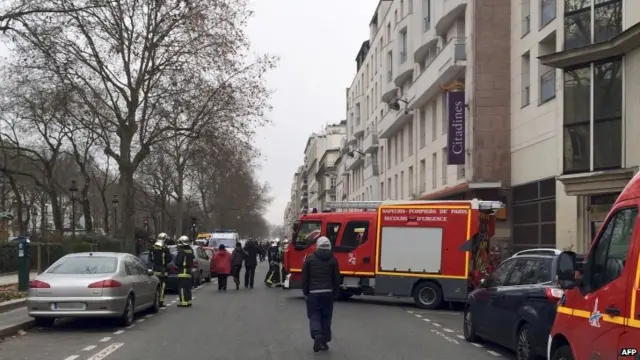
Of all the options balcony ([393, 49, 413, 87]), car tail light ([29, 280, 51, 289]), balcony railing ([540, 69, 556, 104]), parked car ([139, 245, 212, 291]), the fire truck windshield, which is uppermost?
balcony ([393, 49, 413, 87])

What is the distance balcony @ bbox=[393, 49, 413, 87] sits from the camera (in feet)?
142

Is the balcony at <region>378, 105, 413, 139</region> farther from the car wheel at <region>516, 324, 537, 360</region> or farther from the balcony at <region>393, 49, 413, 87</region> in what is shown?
the car wheel at <region>516, 324, 537, 360</region>

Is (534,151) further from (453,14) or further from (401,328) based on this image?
(401,328)

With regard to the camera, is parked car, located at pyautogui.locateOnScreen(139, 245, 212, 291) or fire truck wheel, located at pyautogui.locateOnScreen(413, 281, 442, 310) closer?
fire truck wheel, located at pyautogui.locateOnScreen(413, 281, 442, 310)

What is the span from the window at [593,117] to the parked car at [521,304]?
31.8 feet

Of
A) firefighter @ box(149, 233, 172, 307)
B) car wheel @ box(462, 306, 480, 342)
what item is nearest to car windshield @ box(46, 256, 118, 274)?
firefighter @ box(149, 233, 172, 307)

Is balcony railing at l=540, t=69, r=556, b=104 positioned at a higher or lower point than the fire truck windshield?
higher

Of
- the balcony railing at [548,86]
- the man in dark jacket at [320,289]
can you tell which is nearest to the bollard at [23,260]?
the man in dark jacket at [320,289]

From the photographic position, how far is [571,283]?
6.59 metres

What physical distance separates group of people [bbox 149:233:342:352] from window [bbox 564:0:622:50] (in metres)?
10.4

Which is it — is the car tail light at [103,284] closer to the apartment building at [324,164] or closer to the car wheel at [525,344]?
the car wheel at [525,344]

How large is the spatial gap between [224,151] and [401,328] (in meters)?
25.1

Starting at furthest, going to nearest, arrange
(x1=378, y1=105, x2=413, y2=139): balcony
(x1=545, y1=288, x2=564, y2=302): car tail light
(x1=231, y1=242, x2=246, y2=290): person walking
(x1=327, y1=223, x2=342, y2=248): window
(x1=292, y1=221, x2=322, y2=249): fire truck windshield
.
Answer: (x1=378, y1=105, x2=413, y2=139): balcony
(x1=231, y1=242, x2=246, y2=290): person walking
(x1=292, y1=221, x2=322, y2=249): fire truck windshield
(x1=327, y1=223, x2=342, y2=248): window
(x1=545, y1=288, x2=564, y2=302): car tail light

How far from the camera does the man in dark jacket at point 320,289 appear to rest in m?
11.1
